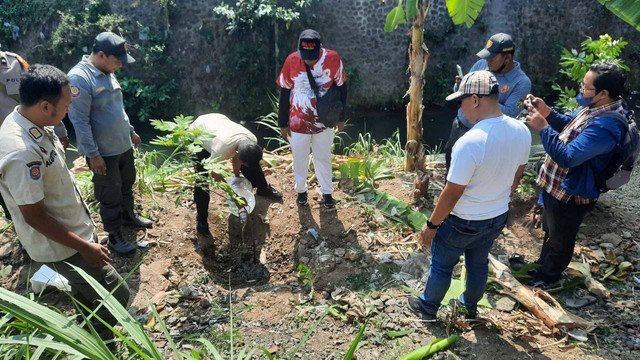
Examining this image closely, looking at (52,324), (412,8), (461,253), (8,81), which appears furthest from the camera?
(412,8)

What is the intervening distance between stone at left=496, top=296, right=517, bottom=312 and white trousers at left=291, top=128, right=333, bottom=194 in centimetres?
199

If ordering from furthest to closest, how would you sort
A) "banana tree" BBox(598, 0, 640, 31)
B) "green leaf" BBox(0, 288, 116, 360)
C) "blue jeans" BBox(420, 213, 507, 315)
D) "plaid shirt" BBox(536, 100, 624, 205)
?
"plaid shirt" BBox(536, 100, 624, 205) < "banana tree" BBox(598, 0, 640, 31) < "blue jeans" BBox(420, 213, 507, 315) < "green leaf" BBox(0, 288, 116, 360)

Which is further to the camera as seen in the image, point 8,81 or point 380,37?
point 380,37

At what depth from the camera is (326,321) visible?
10.9 ft

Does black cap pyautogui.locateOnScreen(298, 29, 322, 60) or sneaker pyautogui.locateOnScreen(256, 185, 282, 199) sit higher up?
black cap pyautogui.locateOnScreen(298, 29, 322, 60)

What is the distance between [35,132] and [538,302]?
3.44 meters

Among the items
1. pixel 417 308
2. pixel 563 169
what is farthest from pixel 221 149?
A: pixel 563 169

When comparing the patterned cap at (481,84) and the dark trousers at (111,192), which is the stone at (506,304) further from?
the dark trousers at (111,192)

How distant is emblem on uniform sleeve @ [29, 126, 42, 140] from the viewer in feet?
7.86

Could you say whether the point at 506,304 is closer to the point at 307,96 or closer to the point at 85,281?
the point at 307,96

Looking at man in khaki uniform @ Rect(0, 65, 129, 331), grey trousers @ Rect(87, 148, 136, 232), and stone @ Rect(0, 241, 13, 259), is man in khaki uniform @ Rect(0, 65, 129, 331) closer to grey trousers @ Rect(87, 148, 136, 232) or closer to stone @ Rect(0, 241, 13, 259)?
grey trousers @ Rect(87, 148, 136, 232)

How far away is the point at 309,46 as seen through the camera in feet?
13.6

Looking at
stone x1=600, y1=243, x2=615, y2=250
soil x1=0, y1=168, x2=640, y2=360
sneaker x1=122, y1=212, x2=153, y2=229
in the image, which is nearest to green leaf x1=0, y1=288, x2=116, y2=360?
soil x1=0, y1=168, x2=640, y2=360

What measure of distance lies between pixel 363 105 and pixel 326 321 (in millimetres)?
9178
